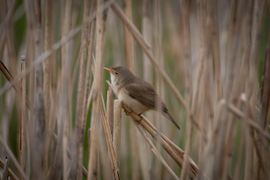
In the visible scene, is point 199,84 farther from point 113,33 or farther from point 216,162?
point 113,33

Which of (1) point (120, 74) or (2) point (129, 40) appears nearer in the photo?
(2) point (129, 40)

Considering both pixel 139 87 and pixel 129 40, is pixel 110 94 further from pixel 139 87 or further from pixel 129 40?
pixel 139 87

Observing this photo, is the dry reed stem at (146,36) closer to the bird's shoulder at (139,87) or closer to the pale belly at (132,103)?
the pale belly at (132,103)

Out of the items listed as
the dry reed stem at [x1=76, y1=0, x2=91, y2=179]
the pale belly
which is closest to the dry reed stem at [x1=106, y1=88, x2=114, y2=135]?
the dry reed stem at [x1=76, y1=0, x2=91, y2=179]

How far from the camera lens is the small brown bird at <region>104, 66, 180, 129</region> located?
4.44 m

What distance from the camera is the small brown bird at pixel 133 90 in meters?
4.44

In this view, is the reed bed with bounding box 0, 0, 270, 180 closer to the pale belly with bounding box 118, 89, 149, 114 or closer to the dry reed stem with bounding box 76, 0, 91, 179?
the dry reed stem with bounding box 76, 0, 91, 179

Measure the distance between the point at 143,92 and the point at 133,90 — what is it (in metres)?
0.11

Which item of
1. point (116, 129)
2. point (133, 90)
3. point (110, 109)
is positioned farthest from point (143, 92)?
point (116, 129)

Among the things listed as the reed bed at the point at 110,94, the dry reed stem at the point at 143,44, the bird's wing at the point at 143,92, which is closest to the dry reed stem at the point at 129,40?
the reed bed at the point at 110,94

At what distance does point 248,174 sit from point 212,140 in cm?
55

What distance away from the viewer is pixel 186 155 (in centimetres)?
304

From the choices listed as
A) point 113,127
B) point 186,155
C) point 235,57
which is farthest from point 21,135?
point 235,57

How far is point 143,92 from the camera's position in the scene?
4625mm
